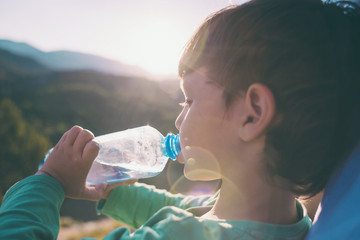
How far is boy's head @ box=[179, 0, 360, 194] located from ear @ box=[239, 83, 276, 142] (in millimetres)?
15

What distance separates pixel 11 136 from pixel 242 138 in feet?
14.1

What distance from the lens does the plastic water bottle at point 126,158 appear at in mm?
1237

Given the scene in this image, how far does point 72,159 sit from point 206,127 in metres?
0.39

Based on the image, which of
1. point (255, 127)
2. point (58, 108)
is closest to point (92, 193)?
point (255, 127)

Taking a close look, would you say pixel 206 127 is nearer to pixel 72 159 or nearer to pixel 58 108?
pixel 72 159

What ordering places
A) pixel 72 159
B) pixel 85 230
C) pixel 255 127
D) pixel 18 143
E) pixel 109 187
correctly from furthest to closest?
pixel 18 143, pixel 85 230, pixel 109 187, pixel 72 159, pixel 255 127

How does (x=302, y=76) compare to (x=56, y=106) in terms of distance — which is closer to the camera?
(x=302, y=76)

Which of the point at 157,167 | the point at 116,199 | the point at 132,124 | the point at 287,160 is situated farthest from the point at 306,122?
the point at 132,124

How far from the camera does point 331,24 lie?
2.36ft

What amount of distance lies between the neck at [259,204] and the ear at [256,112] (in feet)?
0.45

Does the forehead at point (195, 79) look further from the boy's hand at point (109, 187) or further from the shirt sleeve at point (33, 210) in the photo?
the boy's hand at point (109, 187)

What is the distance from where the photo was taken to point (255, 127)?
0.72 metres

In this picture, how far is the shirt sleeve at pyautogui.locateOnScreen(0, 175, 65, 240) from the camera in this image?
0.65 meters

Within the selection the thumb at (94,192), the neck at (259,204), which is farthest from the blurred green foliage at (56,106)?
the neck at (259,204)
